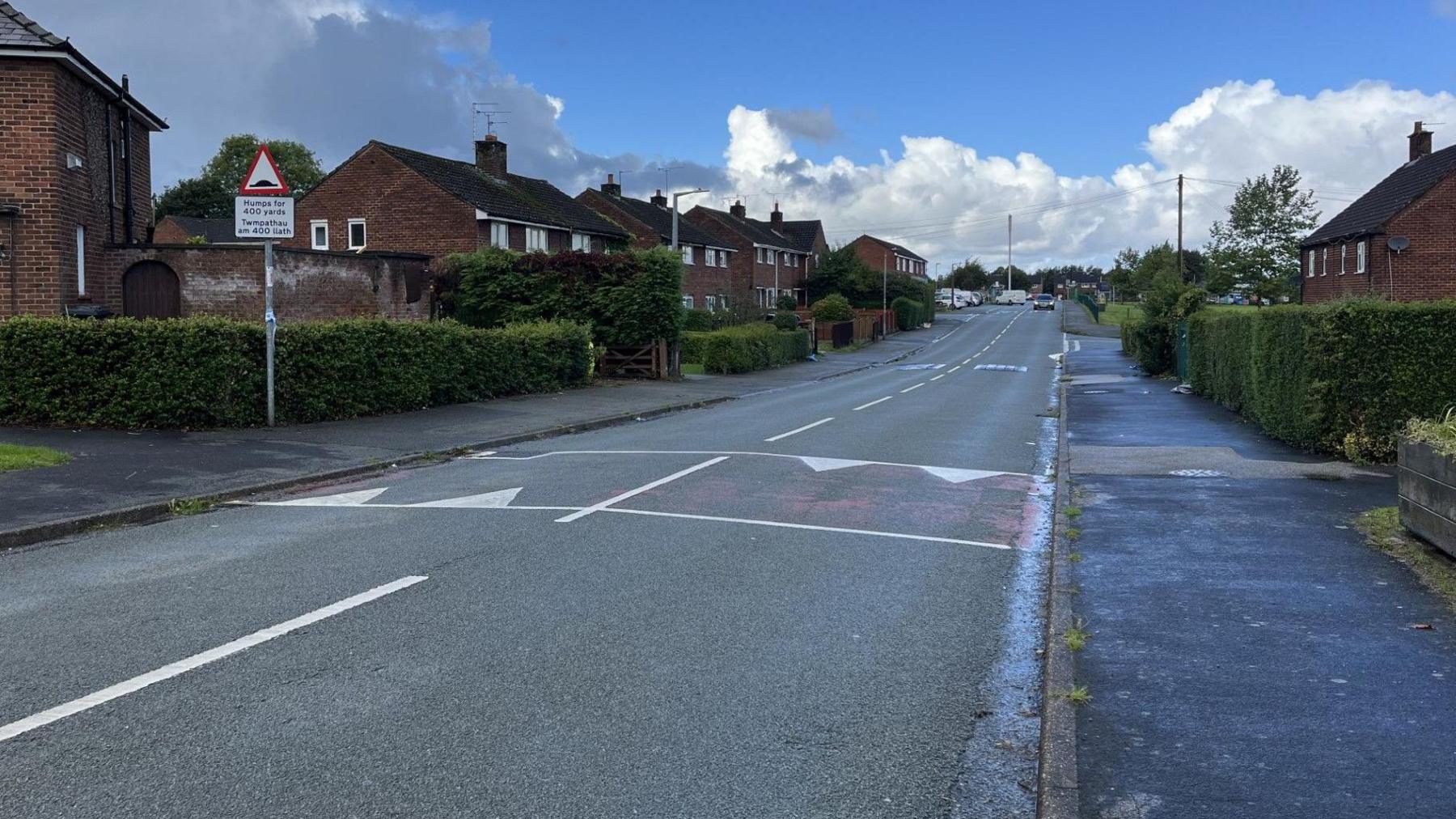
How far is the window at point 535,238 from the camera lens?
45.0 m

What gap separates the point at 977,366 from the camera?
4681 cm

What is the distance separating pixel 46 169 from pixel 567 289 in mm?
14185

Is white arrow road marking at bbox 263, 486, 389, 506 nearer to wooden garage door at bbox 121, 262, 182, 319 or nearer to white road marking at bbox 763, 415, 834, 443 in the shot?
white road marking at bbox 763, 415, 834, 443

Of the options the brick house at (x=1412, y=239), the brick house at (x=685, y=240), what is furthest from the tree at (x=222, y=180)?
the brick house at (x=1412, y=239)

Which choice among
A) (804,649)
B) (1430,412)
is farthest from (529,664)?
(1430,412)

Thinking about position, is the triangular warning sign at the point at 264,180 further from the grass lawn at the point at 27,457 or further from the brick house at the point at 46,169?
the brick house at the point at 46,169

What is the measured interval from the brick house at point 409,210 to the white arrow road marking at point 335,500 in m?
29.1

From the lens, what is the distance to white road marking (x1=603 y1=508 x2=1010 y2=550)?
9.49 metres

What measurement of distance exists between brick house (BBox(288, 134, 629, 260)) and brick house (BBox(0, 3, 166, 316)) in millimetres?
19812

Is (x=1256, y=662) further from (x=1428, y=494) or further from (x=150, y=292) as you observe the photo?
(x=150, y=292)

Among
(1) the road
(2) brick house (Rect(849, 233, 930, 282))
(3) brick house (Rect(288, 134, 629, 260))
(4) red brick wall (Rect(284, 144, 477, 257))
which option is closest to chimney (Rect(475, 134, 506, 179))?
(3) brick house (Rect(288, 134, 629, 260))

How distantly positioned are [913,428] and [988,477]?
5.51m

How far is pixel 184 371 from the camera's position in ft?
49.4

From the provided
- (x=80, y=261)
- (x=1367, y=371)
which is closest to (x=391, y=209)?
(x=80, y=261)
